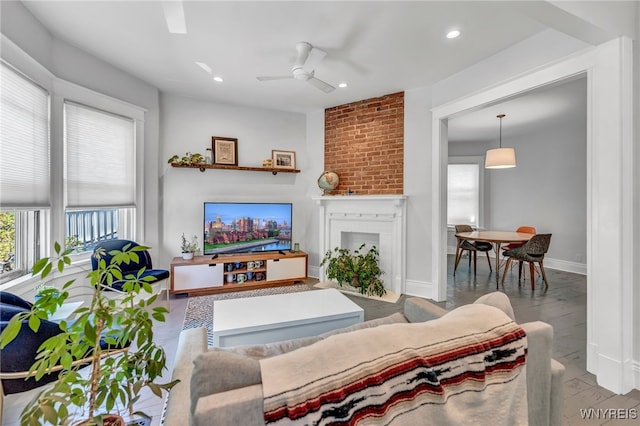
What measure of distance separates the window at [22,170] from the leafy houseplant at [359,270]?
320 cm

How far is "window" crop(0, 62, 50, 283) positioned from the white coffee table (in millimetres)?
1701

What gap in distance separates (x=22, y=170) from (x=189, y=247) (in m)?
2.02

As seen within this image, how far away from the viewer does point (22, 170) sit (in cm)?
228

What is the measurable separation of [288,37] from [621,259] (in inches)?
122

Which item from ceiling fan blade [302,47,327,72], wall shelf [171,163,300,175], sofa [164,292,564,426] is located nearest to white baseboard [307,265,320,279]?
wall shelf [171,163,300,175]

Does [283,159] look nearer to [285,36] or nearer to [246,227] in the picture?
[246,227]

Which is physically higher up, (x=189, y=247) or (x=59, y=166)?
(x=59, y=166)

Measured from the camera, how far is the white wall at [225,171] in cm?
416

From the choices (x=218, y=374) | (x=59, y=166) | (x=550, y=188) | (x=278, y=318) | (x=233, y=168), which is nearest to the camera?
(x=218, y=374)

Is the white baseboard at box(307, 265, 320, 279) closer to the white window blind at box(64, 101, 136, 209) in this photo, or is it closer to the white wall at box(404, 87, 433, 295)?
the white wall at box(404, 87, 433, 295)

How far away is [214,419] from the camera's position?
744 millimetres

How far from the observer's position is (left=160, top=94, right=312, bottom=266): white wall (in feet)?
13.7

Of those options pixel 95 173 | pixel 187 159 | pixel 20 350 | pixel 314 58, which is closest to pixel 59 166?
pixel 95 173

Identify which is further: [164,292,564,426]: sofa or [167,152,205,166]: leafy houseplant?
[167,152,205,166]: leafy houseplant
